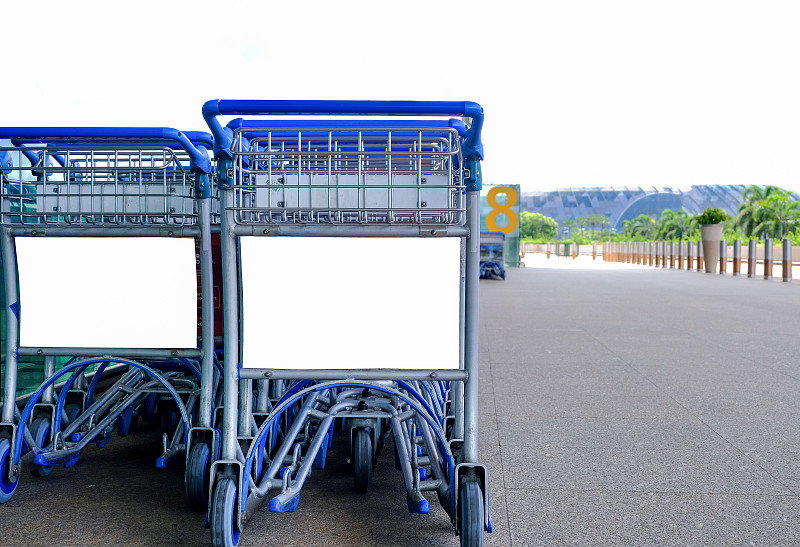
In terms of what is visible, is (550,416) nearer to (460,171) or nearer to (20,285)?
(460,171)

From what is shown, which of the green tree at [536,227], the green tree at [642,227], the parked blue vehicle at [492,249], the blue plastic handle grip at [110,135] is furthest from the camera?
the green tree at [536,227]

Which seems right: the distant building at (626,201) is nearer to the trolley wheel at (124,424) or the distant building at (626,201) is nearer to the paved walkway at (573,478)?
the paved walkway at (573,478)

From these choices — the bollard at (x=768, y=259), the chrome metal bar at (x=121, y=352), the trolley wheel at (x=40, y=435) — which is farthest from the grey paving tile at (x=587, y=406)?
the bollard at (x=768, y=259)

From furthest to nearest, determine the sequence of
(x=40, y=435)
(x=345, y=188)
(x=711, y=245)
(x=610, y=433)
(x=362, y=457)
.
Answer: (x=711, y=245) → (x=610, y=433) → (x=40, y=435) → (x=362, y=457) → (x=345, y=188)

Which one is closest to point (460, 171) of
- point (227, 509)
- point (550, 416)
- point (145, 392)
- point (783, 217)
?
point (227, 509)

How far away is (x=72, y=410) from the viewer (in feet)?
13.8

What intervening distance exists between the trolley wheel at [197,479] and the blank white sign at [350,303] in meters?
0.69

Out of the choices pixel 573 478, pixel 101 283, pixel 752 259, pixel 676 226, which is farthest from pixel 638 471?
pixel 676 226

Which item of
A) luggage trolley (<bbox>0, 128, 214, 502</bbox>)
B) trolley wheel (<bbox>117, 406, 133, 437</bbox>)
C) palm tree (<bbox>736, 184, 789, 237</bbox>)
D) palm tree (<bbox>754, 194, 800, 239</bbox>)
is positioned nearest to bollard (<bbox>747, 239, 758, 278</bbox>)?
trolley wheel (<bbox>117, 406, 133, 437</bbox>)

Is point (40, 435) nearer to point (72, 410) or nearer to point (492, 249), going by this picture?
point (72, 410)

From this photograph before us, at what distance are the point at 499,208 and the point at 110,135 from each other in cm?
2895

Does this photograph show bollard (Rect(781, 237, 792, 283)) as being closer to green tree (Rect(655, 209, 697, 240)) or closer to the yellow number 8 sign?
the yellow number 8 sign

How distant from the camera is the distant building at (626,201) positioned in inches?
6407

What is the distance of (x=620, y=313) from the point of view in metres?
12.6
